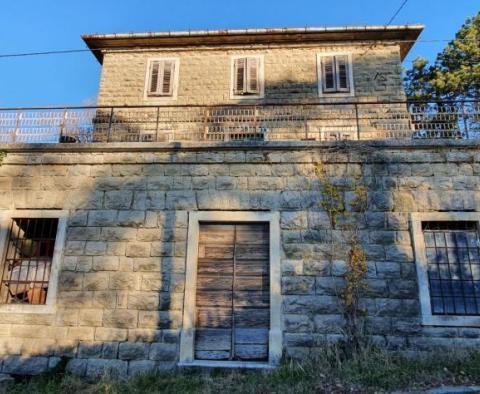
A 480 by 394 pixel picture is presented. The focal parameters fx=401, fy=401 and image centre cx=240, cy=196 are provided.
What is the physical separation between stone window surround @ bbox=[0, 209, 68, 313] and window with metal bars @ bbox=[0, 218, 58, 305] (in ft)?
0.33

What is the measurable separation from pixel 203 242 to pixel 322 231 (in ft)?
6.96

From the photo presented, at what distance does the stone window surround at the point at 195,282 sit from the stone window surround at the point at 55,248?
234cm

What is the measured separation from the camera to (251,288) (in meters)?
6.92

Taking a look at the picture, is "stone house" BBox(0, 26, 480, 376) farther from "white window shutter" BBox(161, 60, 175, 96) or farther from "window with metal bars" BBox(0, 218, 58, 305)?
"white window shutter" BBox(161, 60, 175, 96)

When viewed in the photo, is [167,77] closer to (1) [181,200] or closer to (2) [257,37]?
(2) [257,37]

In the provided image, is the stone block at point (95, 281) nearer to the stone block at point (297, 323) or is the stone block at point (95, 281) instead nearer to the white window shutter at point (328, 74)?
the stone block at point (297, 323)

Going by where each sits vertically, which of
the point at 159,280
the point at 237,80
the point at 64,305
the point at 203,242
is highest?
the point at 237,80

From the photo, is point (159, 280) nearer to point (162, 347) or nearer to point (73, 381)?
point (162, 347)

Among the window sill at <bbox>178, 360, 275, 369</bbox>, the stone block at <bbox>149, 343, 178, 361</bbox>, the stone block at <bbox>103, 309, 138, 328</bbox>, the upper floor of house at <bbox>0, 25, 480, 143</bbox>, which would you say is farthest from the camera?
the upper floor of house at <bbox>0, 25, 480, 143</bbox>

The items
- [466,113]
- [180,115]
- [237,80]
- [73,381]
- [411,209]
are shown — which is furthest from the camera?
[237,80]

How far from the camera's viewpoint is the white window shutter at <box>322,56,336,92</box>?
1222 cm

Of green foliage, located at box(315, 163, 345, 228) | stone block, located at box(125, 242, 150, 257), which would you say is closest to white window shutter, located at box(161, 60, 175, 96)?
stone block, located at box(125, 242, 150, 257)

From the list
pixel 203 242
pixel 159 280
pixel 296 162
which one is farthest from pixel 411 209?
pixel 159 280

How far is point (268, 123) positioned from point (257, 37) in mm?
3297
